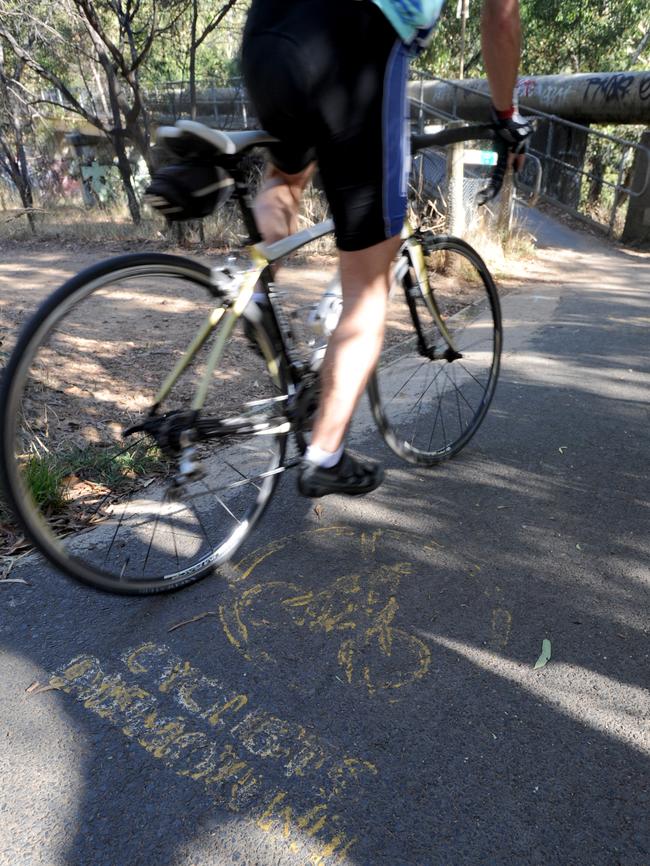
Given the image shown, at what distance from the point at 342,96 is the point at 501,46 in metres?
0.81

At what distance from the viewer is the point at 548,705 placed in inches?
70.8

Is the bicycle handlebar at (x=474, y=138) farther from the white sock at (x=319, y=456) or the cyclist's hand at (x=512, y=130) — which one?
the white sock at (x=319, y=456)

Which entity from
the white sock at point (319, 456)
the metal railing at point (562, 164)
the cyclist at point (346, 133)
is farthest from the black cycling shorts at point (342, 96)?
the metal railing at point (562, 164)

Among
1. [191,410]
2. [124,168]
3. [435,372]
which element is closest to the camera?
[191,410]

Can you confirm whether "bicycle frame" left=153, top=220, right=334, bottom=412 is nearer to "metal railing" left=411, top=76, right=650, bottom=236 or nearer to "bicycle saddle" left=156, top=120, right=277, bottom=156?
"bicycle saddle" left=156, top=120, right=277, bottom=156

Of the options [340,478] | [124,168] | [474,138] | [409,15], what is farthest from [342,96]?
[124,168]

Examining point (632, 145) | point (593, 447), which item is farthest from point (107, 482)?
point (632, 145)

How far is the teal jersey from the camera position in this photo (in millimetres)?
1806

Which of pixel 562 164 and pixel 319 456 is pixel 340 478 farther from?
pixel 562 164

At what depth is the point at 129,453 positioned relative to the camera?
296 cm

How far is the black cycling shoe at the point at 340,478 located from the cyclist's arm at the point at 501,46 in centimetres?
137

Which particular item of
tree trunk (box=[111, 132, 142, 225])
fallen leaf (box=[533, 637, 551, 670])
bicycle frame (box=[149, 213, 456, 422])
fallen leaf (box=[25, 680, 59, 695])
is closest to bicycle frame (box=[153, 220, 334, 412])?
bicycle frame (box=[149, 213, 456, 422])

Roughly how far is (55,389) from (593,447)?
9.16 feet

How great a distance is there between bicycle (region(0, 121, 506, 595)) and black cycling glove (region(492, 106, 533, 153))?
0.20ft
